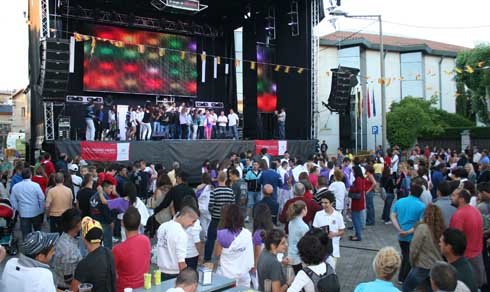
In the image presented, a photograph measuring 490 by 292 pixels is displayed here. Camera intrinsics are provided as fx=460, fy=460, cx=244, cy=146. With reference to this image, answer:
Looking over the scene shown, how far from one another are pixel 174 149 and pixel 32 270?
1309 centimetres

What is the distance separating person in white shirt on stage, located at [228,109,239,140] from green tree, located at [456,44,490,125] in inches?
728

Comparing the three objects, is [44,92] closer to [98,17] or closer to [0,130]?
[98,17]

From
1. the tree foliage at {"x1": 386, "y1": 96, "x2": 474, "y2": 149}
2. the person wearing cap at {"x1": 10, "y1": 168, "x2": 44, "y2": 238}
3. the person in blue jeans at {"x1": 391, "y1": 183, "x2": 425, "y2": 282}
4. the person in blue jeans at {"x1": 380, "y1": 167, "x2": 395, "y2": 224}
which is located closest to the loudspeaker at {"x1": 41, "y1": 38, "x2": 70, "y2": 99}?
the person wearing cap at {"x1": 10, "y1": 168, "x2": 44, "y2": 238}

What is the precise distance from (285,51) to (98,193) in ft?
44.3

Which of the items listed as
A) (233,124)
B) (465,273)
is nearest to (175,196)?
(465,273)

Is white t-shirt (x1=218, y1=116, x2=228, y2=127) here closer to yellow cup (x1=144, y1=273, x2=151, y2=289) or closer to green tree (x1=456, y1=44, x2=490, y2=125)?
yellow cup (x1=144, y1=273, x2=151, y2=289)

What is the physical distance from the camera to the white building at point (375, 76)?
94.4 feet

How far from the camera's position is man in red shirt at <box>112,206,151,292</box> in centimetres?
377

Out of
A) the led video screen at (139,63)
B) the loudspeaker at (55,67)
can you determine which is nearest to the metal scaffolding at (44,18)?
the loudspeaker at (55,67)

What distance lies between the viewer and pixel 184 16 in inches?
795

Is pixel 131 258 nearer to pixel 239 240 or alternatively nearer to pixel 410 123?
pixel 239 240

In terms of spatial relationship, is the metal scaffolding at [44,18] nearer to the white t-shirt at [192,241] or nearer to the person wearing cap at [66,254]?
the white t-shirt at [192,241]

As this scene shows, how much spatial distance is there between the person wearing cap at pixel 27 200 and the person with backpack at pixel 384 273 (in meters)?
5.97

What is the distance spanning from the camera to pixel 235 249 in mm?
4289
